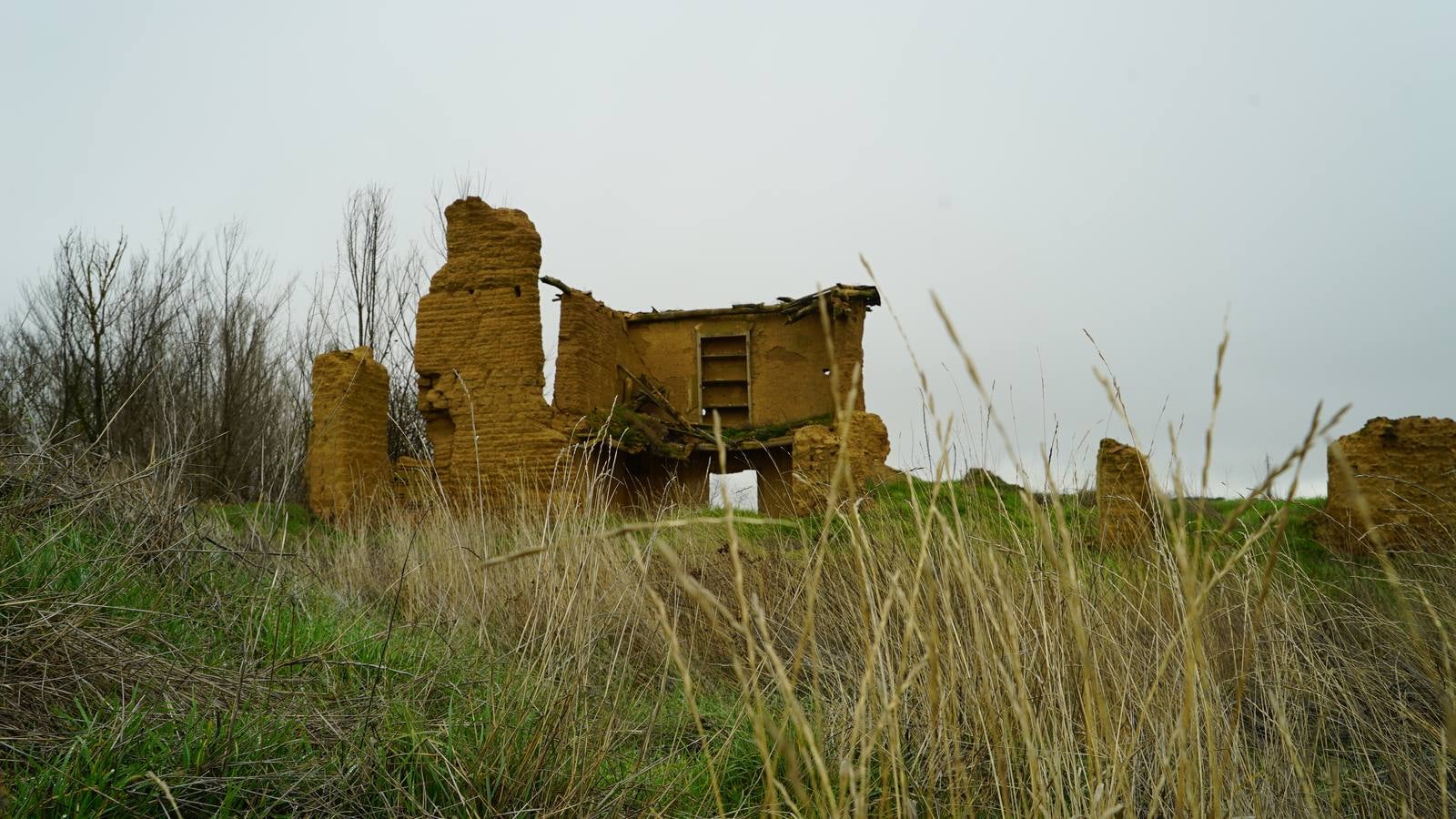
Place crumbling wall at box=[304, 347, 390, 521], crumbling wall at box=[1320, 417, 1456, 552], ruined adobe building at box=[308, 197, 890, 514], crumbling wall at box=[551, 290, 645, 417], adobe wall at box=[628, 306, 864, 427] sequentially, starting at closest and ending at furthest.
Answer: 1. crumbling wall at box=[1320, 417, 1456, 552]
2. crumbling wall at box=[304, 347, 390, 521]
3. ruined adobe building at box=[308, 197, 890, 514]
4. crumbling wall at box=[551, 290, 645, 417]
5. adobe wall at box=[628, 306, 864, 427]

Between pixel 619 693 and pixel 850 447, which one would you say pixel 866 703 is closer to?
pixel 619 693

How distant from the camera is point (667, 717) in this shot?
344 cm

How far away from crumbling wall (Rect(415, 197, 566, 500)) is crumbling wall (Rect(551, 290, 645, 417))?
0.60 metres

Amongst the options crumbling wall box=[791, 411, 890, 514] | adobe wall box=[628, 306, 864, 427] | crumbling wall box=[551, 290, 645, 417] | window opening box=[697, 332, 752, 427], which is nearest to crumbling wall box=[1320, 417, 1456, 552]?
crumbling wall box=[791, 411, 890, 514]

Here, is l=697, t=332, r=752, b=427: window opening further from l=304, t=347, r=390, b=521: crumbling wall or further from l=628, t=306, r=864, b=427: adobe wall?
l=304, t=347, r=390, b=521: crumbling wall

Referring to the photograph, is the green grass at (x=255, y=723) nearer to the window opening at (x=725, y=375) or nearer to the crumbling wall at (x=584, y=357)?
the crumbling wall at (x=584, y=357)

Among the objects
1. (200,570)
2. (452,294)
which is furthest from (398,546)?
(452,294)

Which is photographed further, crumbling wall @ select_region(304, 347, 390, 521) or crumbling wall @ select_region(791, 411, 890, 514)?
crumbling wall @ select_region(304, 347, 390, 521)

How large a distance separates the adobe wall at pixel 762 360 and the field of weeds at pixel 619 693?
11.1 m

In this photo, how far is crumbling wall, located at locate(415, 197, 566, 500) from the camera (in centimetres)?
1196

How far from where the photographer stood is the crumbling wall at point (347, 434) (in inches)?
451

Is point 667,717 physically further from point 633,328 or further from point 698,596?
point 633,328

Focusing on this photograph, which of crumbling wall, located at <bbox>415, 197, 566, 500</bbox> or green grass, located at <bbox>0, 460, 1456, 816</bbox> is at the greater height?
crumbling wall, located at <bbox>415, 197, 566, 500</bbox>

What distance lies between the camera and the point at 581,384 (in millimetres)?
12797
